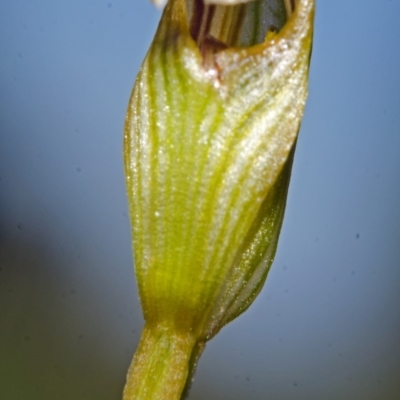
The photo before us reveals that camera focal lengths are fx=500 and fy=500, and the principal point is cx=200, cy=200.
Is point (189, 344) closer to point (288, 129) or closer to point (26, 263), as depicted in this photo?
point (288, 129)

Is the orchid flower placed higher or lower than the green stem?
higher

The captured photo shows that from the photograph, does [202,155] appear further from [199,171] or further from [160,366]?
[160,366]

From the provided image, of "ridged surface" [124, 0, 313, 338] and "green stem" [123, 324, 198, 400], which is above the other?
"ridged surface" [124, 0, 313, 338]

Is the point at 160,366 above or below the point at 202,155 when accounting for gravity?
below

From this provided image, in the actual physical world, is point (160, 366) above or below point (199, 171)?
below

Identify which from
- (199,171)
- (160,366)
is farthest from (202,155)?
(160,366)

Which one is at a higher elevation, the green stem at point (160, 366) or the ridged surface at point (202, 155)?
the ridged surface at point (202, 155)

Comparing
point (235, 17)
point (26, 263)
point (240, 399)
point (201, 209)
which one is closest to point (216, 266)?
point (201, 209)
